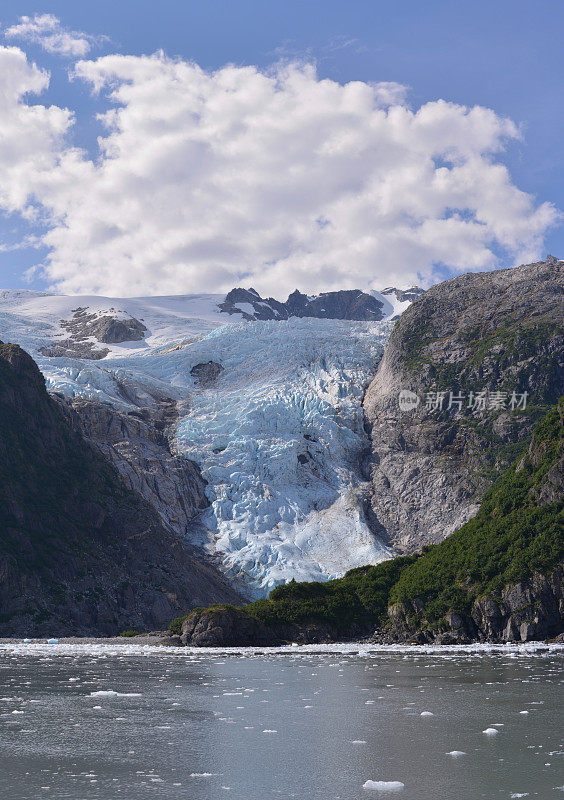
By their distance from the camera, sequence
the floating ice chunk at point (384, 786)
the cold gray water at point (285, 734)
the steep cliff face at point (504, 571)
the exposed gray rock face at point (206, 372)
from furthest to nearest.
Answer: the exposed gray rock face at point (206, 372) → the steep cliff face at point (504, 571) → the cold gray water at point (285, 734) → the floating ice chunk at point (384, 786)

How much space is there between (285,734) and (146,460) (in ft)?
375

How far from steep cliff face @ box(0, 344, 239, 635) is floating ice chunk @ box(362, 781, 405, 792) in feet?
258

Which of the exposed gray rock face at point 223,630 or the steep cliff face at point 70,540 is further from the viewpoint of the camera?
the steep cliff face at point 70,540

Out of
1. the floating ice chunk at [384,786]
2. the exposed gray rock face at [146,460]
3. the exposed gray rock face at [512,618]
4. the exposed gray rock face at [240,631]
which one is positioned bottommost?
the exposed gray rock face at [240,631]

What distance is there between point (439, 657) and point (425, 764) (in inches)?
1313

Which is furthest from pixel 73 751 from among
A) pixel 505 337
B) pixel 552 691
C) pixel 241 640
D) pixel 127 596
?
pixel 505 337

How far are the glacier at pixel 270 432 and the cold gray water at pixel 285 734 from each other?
81.1 metres

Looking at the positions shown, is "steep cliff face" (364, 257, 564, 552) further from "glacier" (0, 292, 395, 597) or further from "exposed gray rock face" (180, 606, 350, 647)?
"exposed gray rock face" (180, 606, 350, 647)

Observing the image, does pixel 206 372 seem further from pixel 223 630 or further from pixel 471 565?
pixel 471 565

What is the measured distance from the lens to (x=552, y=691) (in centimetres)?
2844

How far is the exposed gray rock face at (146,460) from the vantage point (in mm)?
127625

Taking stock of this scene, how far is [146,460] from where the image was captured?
133125 mm

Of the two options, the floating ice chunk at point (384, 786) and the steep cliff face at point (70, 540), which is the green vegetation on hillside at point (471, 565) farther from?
the floating ice chunk at point (384, 786)

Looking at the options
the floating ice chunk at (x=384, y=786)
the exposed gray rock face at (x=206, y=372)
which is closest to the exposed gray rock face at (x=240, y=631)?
the floating ice chunk at (x=384, y=786)
